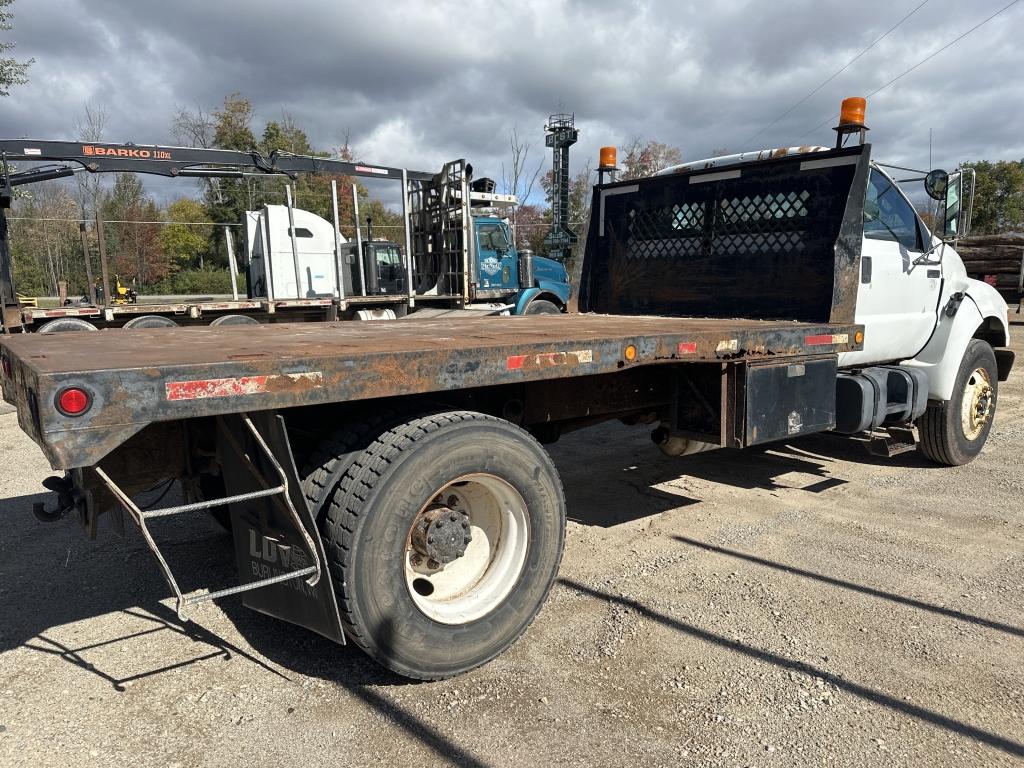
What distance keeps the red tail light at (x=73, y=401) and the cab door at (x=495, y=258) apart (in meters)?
13.2

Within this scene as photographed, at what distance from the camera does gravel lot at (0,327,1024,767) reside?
8.33 ft

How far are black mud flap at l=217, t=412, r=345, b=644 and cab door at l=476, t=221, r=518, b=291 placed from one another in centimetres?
1229

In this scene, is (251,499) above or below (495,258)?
below

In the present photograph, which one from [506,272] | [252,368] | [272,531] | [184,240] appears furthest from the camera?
[184,240]

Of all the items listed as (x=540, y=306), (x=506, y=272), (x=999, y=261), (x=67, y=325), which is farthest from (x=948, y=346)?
(x=999, y=261)

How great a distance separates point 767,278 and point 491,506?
3.10 meters

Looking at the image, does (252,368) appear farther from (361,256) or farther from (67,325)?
(361,256)

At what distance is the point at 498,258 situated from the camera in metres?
15.2

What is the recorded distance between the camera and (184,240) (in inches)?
1384

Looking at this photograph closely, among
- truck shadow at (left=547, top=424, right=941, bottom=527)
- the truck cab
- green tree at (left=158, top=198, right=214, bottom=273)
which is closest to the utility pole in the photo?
green tree at (left=158, top=198, right=214, bottom=273)

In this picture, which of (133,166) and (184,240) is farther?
(184,240)

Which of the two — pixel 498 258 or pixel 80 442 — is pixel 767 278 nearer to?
pixel 80 442

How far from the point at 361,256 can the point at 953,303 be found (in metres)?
10.8

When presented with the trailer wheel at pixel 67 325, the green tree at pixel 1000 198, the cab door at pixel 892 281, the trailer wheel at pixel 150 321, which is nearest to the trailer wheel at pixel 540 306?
the trailer wheel at pixel 150 321
